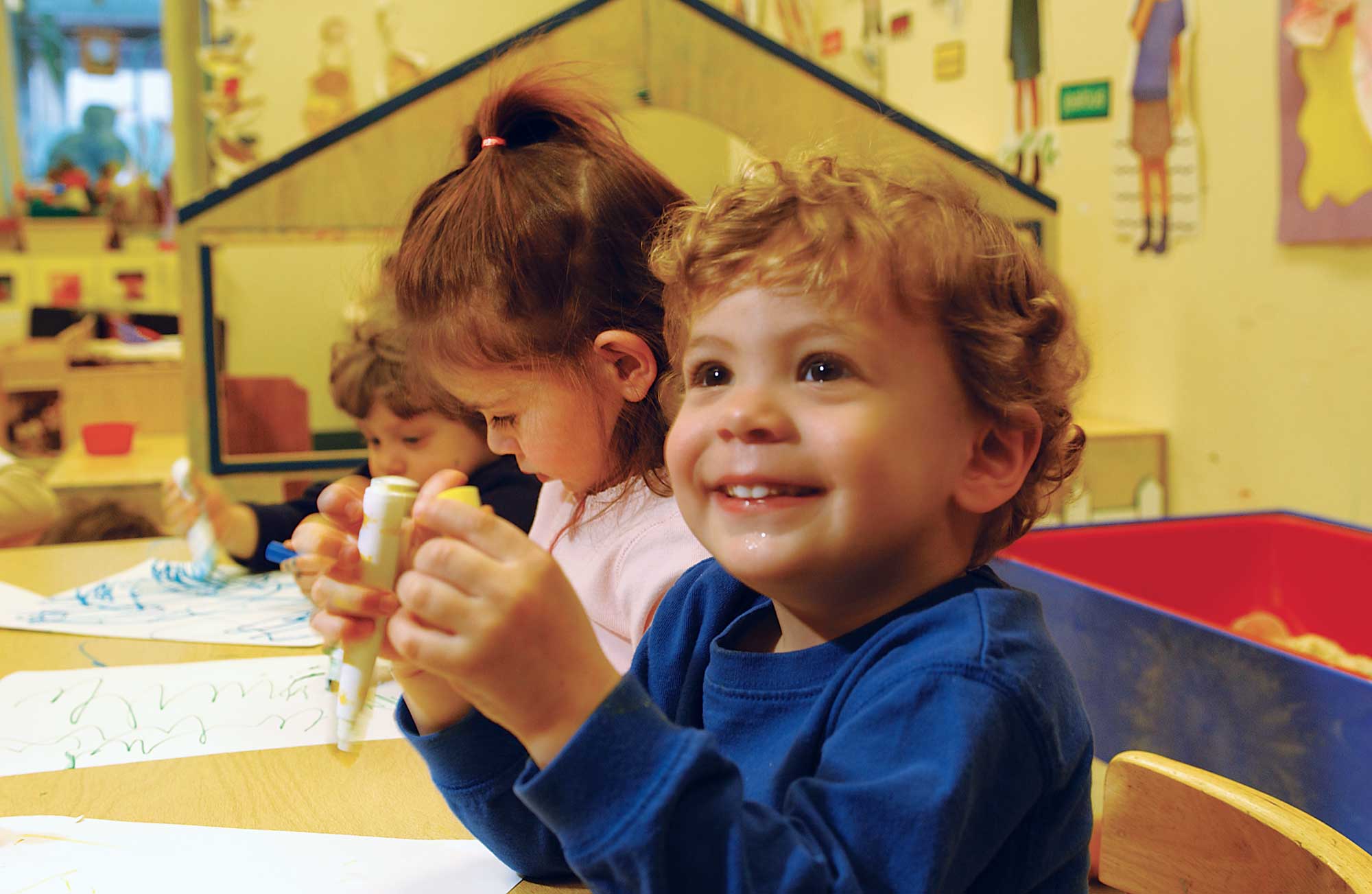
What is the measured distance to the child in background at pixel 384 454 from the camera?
3.77 feet

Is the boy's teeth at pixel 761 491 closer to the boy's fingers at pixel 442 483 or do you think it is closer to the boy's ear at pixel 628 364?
the boy's fingers at pixel 442 483

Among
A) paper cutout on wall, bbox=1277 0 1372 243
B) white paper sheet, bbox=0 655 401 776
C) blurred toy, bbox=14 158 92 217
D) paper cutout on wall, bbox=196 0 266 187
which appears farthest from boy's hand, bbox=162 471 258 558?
blurred toy, bbox=14 158 92 217

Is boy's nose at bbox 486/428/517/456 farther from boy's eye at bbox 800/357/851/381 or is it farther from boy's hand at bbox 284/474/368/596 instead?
boy's eye at bbox 800/357/851/381

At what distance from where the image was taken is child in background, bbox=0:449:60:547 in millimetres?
1423

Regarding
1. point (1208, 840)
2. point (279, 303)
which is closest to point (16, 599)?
point (1208, 840)

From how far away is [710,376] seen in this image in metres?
0.47

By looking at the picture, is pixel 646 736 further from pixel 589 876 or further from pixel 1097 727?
pixel 1097 727

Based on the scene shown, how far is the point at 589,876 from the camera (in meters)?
0.37

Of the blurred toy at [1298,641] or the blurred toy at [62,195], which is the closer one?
the blurred toy at [1298,641]

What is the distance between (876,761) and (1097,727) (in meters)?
0.62

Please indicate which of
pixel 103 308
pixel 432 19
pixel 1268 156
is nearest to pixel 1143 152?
pixel 1268 156

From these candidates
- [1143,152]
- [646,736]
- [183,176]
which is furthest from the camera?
[183,176]

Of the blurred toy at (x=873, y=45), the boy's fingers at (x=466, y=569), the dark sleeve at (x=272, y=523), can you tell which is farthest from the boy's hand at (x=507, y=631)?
the blurred toy at (x=873, y=45)

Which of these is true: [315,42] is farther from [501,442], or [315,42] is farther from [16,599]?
[501,442]
